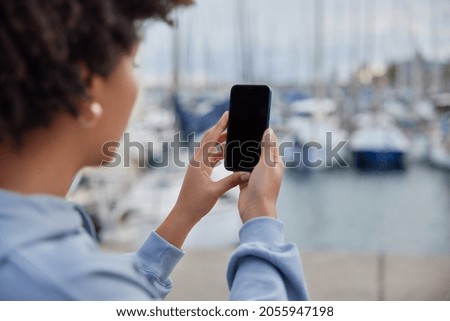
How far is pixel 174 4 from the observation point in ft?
1.57

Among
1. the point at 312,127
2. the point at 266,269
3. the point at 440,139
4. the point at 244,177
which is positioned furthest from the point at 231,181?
the point at 312,127

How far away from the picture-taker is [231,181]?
0.59m

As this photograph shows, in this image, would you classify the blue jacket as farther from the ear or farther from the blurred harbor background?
the blurred harbor background

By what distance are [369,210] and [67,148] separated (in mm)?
3379

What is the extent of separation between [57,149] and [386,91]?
9.80 feet

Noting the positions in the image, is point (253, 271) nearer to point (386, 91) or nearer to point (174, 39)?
point (174, 39)

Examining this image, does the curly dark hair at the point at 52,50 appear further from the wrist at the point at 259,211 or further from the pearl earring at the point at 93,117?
the wrist at the point at 259,211

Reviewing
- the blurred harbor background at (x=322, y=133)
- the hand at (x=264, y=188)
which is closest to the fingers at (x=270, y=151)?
the hand at (x=264, y=188)

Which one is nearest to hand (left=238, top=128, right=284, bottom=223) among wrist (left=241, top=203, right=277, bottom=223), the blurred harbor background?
wrist (left=241, top=203, right=277, bottom=223)

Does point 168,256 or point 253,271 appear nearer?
point 253,271

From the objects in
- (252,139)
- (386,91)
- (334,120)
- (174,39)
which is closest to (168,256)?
(252,139)

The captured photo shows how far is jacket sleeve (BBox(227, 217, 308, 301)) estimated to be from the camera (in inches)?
19.0

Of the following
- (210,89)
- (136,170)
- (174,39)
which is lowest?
(136,170)

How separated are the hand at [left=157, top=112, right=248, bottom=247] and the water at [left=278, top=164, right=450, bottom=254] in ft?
6.74
